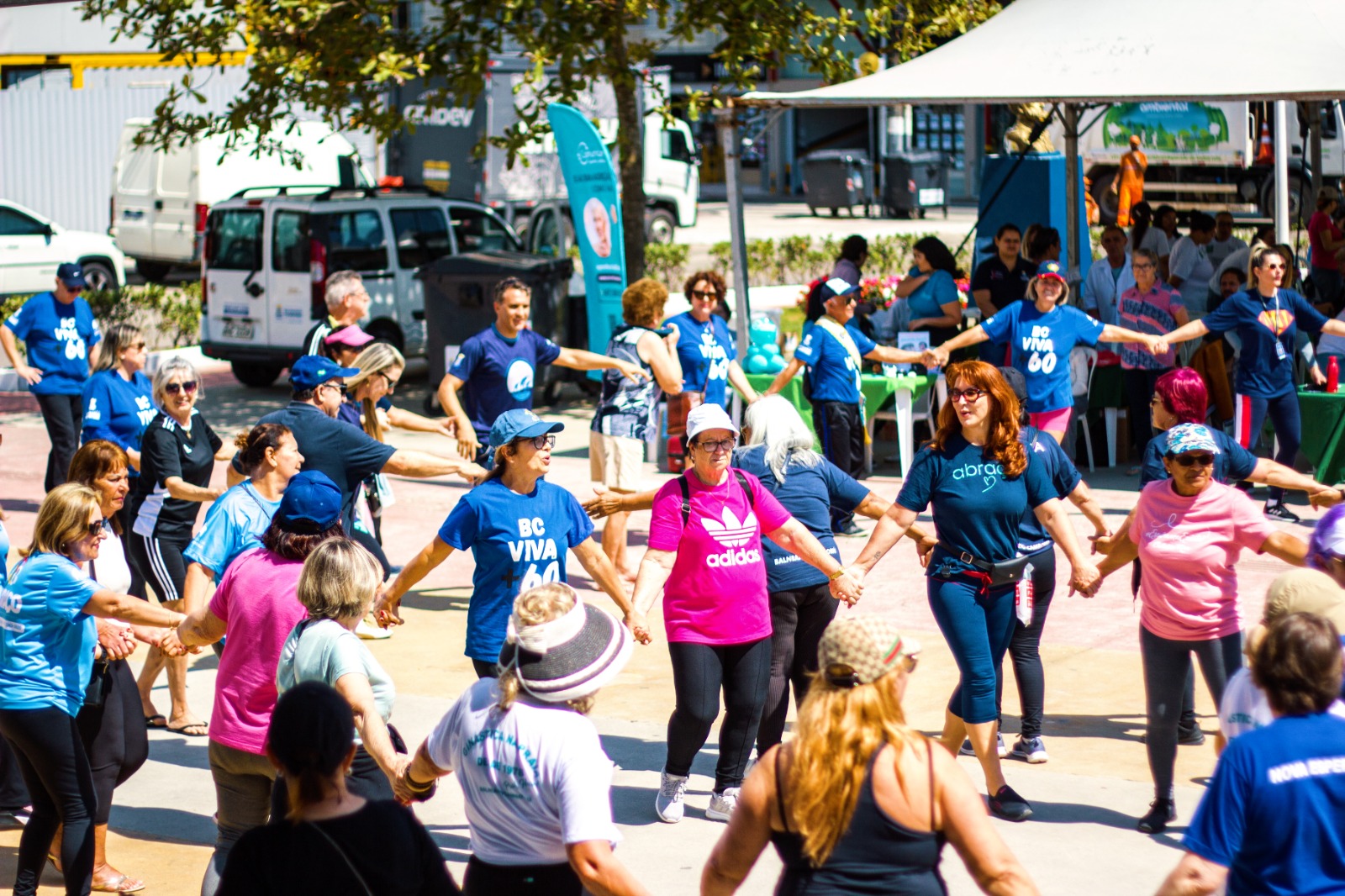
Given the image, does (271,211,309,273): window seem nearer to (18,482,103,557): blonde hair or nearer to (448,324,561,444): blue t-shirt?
(448,324,561,444): blue t-shirt

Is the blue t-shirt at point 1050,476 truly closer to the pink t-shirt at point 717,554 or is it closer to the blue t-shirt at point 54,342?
the pink t-shirt at point 717,554

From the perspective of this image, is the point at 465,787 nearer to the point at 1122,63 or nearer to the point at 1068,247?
the point at 1122,63

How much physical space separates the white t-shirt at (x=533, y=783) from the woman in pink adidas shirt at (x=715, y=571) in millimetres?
1960

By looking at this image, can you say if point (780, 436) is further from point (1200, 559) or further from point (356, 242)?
point (356, 242)

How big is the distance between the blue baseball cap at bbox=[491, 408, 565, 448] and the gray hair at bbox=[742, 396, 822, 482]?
2.94ft

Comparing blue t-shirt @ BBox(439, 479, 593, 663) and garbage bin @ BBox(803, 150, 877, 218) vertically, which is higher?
garbage bin @ BBox(803, 150, 877, 218)

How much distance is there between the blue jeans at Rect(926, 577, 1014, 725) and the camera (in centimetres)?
577

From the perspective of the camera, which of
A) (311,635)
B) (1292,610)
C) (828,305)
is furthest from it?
(828,305)

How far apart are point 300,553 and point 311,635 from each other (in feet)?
1.48

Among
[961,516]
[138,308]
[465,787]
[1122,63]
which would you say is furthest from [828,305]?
[138,308]

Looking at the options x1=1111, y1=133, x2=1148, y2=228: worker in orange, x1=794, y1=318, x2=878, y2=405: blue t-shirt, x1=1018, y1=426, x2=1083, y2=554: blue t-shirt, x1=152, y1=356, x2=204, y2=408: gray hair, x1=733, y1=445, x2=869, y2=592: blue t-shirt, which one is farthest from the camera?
x1=1111, y1=133, x2=1148, y2=228: worker in orange

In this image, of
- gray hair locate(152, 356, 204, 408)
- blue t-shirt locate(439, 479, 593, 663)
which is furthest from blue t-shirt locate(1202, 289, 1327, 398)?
gray hair locate(152, 356, 204, 408)

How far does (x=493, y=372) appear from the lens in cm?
855

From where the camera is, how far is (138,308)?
19328 mm
